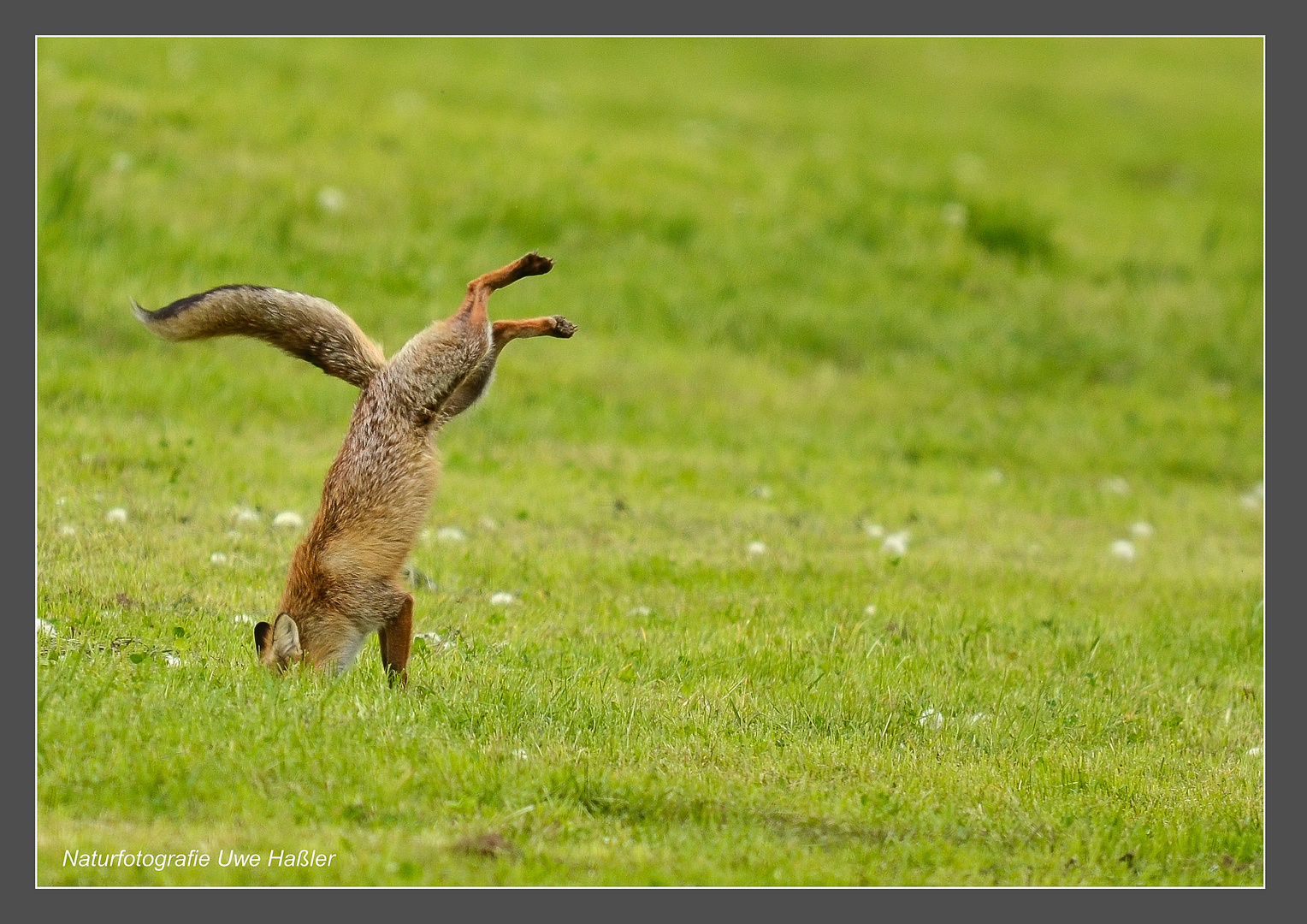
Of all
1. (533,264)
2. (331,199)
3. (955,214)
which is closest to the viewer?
(533,264)

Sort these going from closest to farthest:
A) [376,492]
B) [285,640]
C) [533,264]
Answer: [285,640]
[376,492]
[533,264]

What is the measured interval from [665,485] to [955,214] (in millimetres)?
8282

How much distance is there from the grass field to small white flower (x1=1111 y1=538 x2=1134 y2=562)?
0.05 meters

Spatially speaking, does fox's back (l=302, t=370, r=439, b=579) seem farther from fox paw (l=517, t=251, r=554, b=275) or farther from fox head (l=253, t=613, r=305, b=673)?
fox paw (l=517, t=251, r=554, b=275)

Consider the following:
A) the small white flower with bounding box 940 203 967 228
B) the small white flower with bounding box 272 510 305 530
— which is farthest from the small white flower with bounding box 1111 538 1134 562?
the small white flower with bounding box 940 203 967 228

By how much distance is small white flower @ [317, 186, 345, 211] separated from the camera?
53.9 feet


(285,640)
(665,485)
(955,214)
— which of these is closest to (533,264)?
(285,640)

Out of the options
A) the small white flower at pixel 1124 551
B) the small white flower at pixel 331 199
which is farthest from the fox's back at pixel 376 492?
the small white flower at pixel 331 199

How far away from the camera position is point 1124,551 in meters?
12.1

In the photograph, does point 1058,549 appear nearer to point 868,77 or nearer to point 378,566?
point 378,566

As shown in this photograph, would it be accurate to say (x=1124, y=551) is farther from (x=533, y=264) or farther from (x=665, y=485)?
(x=533, y=264)

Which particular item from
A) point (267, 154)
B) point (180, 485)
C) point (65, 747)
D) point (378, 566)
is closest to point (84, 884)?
point (65, 747)

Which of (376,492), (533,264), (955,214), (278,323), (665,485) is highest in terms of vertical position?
(955,214)

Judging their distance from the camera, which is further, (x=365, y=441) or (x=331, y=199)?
(x=331, y=199)
